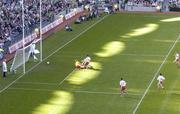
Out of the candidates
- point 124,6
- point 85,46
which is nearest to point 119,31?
point 85,46

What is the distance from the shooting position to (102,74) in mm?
55906

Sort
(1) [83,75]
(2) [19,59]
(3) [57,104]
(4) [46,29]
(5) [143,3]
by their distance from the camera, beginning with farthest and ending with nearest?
(5) [143,3]
(4) [46,29]
(2) [19,59]
(1) [83,75]
(3) [57,104]

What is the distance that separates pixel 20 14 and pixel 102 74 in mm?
26469

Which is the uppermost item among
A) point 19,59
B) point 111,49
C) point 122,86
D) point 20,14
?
point 20,14

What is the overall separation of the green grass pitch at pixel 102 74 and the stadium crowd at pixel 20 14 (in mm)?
3801

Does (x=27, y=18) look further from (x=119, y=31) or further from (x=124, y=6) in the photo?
(x=124, y=6)

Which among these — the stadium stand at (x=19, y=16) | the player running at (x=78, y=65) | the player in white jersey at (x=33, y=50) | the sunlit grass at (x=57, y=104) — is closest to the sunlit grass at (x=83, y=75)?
the player running at (x=78, y=65)

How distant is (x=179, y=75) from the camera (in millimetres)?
55500

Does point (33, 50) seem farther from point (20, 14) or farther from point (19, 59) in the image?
point (20, 14)

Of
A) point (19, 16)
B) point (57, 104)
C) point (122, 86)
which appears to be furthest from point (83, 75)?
point (19, 16)

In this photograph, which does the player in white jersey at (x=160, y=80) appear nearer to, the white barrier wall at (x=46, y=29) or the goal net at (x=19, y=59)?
the goal net at (x=19, y=59)

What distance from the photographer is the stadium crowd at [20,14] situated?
2783 inches

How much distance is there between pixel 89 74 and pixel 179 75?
7.99 m

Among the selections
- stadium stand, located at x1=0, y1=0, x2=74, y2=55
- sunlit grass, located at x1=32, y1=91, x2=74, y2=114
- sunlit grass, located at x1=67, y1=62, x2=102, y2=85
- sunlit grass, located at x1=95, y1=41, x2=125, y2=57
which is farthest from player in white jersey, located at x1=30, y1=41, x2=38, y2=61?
sunlit grass, located at x1=32, y1=91, x2=74, y2=114
